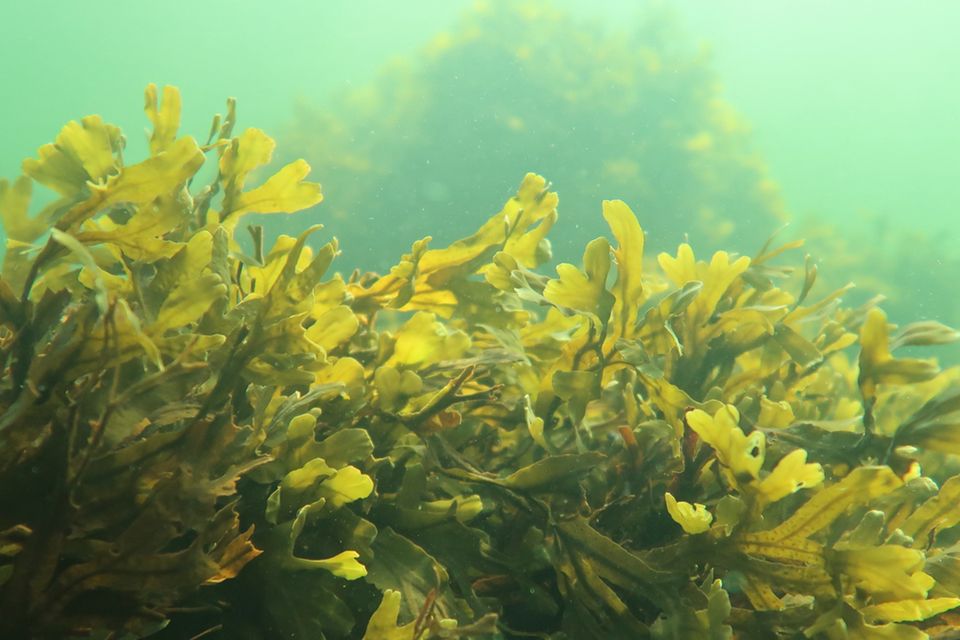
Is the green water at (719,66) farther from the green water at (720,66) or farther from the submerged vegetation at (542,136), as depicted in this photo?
the submerged vegetation at (542,136)

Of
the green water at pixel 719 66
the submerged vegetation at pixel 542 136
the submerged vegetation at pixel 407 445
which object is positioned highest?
the green water at pixel 719 66

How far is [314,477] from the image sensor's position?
59 centimetres

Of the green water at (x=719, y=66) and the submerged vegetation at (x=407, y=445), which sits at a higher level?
the green water at (x=719, y=66)

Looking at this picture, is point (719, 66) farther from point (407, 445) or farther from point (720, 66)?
point (407, 445)

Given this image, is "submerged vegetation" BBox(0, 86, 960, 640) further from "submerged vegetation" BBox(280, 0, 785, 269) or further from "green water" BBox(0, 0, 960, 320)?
"green water" BBox(0, 0, 960, 320)

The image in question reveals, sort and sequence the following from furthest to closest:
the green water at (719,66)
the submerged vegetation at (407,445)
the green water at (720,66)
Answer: the green water at (720,66) → the green water at (719,66) → the submerged vegetation at (407,445)

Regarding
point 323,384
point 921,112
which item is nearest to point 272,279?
point 323,384

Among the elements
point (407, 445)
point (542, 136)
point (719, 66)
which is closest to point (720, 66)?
point (719, 66)

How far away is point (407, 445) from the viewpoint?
2.33ft

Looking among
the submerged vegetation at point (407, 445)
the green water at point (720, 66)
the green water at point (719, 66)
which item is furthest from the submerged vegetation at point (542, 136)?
the green water at point (720, 66)

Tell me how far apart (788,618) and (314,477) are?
499mm

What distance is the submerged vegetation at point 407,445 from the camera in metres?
0.54

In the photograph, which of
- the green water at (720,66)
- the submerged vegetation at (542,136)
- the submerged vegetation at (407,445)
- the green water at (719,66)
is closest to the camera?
the submerged vegetation at (407,445)

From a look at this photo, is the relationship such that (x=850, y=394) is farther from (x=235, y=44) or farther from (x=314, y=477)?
(x=235, y=44)
